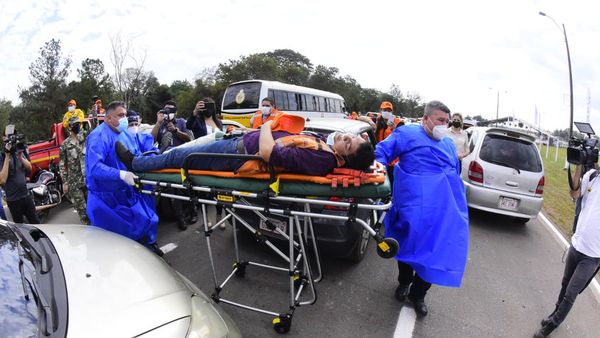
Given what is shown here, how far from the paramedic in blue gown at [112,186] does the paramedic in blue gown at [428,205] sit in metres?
→ 2.51

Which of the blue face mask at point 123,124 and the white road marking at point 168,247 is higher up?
the blue face mask at point 123,124

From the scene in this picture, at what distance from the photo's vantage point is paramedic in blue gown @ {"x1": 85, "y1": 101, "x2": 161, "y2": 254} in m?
3.28

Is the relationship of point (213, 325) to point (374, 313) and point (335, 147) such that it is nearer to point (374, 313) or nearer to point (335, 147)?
point (335, 147)

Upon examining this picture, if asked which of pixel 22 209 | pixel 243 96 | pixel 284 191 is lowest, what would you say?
pixel 22 209

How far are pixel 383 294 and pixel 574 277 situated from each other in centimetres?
162

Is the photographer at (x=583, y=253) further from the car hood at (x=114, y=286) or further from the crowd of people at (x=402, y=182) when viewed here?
the car hood at (x=114, y=286)

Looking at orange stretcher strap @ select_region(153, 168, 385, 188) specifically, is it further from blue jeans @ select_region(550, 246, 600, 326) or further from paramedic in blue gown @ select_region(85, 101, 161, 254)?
blue jeans @ select_region(550, 246, 600, 326)

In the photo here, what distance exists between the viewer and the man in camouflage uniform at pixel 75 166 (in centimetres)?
446

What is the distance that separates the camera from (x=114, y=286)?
1.90m

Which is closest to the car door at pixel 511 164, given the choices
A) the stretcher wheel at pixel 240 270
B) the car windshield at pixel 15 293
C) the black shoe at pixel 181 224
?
the stretcher wheel at pixel 240 270

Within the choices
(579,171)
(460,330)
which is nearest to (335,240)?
(460,330)

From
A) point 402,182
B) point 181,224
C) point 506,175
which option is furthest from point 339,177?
point 506,175

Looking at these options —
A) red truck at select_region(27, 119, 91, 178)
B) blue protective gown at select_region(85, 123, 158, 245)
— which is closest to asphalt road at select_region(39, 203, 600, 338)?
blue protective gown at select_region(85, 123, 158, 245)

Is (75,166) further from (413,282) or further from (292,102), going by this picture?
(292,102)
